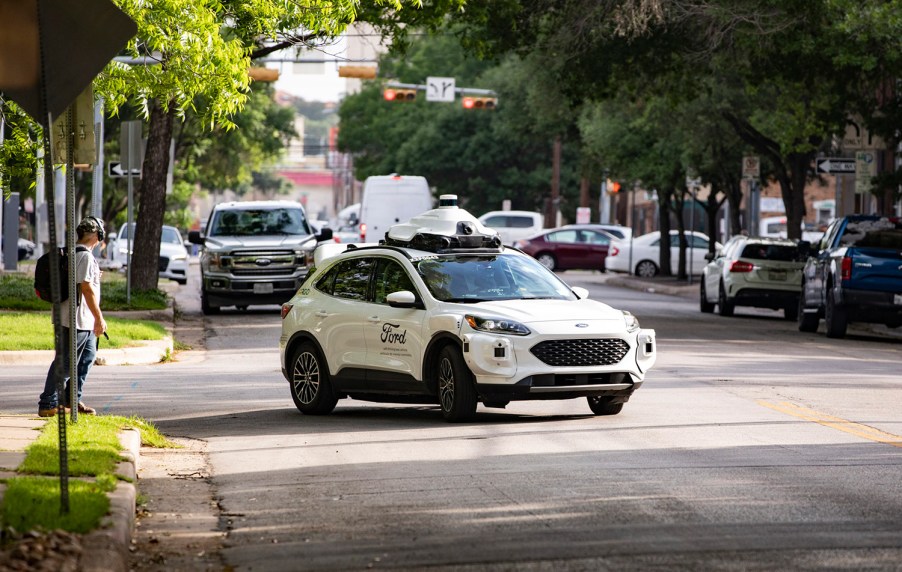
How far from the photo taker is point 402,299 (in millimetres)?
13797

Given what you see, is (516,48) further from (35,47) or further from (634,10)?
(35,47)

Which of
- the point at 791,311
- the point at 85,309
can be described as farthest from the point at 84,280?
the point at 791,311

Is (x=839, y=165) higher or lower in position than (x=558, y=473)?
higher

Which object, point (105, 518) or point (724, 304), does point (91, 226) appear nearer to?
point (105, 518)

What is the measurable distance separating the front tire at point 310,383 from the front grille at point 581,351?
224cm

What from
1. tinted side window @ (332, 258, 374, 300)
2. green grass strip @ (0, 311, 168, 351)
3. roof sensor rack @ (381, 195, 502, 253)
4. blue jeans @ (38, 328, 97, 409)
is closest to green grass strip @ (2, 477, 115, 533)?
blue jeans @ (38, 328, 97, 409)

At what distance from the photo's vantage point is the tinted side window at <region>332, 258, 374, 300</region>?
48.1 ft

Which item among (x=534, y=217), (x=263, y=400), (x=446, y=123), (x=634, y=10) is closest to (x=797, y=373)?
(x=263, y=400)

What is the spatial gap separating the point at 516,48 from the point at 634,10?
4053mm

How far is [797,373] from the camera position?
60.8 ft

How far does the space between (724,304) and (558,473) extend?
72.9 ft

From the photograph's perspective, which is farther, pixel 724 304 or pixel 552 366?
pixel 724 304

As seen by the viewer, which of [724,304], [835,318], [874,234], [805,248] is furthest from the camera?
[724,304]

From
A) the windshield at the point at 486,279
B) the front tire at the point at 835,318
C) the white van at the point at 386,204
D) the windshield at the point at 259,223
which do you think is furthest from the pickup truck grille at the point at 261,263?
the windshield at the point at 486,279
